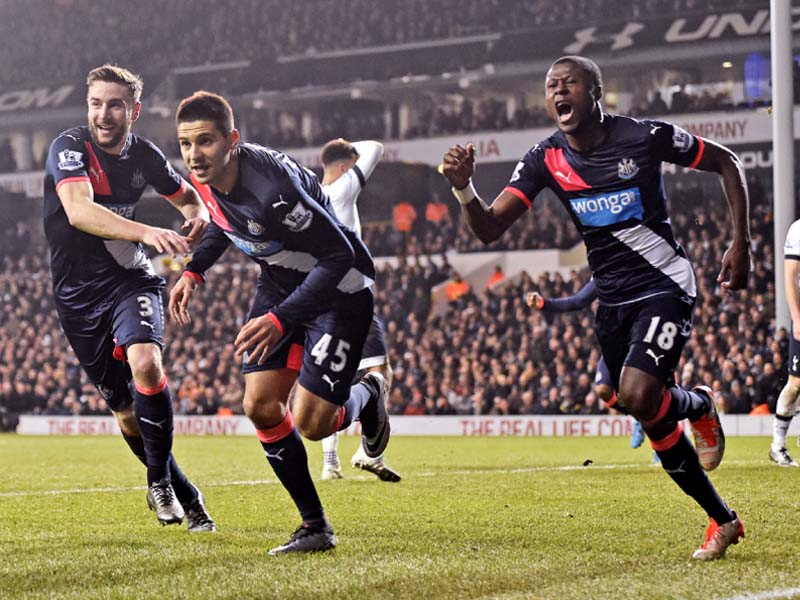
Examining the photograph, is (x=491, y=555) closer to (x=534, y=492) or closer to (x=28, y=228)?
(x=534, y=492)

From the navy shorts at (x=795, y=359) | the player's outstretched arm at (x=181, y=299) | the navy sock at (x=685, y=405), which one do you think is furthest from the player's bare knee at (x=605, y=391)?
the player's outstretched arm at (x=181, y=299)

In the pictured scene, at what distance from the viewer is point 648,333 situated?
5.91 meters

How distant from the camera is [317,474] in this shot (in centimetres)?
1202

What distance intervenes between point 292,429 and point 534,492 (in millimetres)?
3447

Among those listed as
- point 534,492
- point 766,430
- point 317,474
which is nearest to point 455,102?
point 766,430

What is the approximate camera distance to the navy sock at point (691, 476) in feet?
18.9

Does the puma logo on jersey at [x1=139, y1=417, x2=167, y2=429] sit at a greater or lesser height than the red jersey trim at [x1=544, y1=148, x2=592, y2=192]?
lesser

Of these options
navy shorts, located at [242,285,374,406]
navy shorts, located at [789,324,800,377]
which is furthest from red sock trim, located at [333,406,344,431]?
navy shorts, located at [789,324,800,377]

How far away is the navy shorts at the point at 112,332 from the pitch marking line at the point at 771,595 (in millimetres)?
3871

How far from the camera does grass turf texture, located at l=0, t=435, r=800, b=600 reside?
193 inches

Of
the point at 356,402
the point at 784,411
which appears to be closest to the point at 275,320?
the point at 356,402

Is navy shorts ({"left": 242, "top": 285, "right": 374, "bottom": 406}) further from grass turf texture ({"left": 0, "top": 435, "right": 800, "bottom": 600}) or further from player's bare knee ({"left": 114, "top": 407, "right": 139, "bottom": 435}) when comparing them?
player's bare knee ({"left": 114, "top": 407, "right": 139, "bottom": 435})

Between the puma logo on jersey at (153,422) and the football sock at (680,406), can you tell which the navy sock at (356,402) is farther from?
the football sock at (680,406)

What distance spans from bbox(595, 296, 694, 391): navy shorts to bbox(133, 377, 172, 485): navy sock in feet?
8.38
